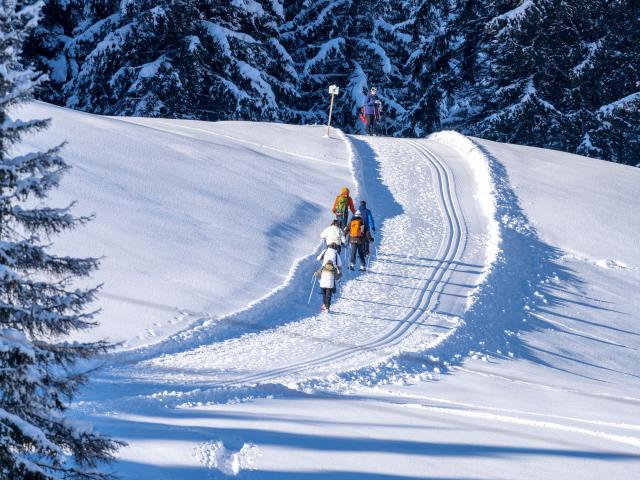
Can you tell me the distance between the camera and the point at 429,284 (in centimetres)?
1811

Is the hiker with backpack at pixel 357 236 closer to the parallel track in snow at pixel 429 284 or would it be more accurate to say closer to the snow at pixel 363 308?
the snow at pixel 363 308

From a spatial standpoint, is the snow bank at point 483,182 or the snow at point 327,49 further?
the snow at point 327,49

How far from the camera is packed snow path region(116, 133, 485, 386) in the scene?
12156mm

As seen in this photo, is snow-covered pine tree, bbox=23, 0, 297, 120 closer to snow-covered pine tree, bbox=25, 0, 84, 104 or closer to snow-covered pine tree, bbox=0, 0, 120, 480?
snow-covered pine tree, bbox=25, 0, 84, 104

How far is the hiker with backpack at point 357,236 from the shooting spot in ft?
58.6

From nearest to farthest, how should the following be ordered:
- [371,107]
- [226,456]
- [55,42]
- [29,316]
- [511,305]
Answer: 1. [29,316]
2. [226,456]
3. [511,305]
4. [371,107]
5. [55,42]

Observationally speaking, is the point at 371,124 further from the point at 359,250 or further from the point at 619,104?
the point at 359,250

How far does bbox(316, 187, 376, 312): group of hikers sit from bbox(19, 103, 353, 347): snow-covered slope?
1.11 metres

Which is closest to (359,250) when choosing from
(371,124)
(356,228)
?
(356,228)

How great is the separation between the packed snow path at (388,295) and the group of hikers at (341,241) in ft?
1.41

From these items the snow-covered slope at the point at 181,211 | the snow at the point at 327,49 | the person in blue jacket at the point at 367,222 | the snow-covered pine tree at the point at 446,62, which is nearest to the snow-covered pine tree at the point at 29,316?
Result: the snow-covered slope at the point at 181,211

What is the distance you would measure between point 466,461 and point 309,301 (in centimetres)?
772

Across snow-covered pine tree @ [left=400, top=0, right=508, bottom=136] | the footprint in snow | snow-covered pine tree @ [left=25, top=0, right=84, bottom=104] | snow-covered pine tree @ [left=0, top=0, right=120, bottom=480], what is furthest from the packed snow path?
snow-covered pine tree @ [left=25, top=0, right=84, bottom=104]

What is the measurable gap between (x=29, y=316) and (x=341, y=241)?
11.7m
